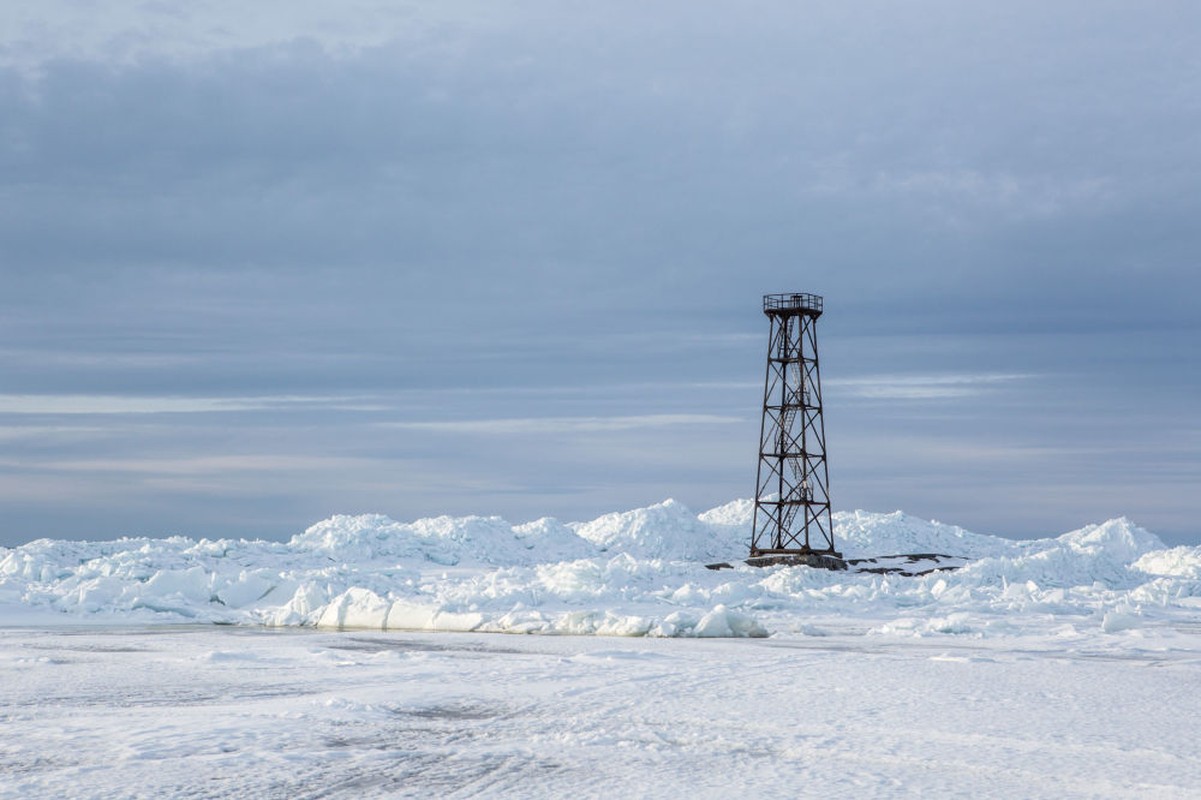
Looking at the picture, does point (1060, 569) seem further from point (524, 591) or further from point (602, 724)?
point (602, 724)

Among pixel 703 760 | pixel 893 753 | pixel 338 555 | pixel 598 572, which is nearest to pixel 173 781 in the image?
pixel 703 760

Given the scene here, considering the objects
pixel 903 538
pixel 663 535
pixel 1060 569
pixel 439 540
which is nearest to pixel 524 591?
pixel 439 540

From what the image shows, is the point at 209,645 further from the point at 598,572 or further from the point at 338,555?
the point at 338,555

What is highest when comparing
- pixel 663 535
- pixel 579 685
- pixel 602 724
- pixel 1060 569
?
pixel 663 535

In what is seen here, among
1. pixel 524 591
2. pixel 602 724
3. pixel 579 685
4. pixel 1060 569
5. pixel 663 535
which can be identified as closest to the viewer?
pixel 602 724

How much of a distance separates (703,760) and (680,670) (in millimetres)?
4483

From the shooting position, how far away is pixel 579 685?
11.1 metres

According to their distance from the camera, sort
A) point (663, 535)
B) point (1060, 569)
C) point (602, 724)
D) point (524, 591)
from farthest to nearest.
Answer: point (663, 535) → point (1060, 569) → point (524, 591) → point (602, 724)

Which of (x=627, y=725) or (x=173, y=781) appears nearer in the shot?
(x=173, y=781)

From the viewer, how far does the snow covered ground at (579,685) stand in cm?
723

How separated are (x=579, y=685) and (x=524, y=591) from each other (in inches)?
468

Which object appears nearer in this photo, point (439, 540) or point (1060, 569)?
point (1060, 569)

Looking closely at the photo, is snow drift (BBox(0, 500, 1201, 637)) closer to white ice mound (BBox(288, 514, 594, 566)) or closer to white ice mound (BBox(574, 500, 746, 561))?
white ice mound (BBox(288, 514, 594, 566))

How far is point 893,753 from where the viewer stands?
7.78m
